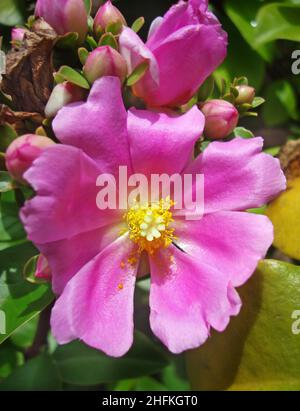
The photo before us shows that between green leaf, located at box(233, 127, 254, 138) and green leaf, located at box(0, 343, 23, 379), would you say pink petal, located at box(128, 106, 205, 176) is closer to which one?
green leaf, located at box(233, 127, 254, 138)

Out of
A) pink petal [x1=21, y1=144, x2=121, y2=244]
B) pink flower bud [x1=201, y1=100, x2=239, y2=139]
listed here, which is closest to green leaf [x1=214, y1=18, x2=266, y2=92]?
pink flower bud [x1=201, y1=100, x2=239, y2=139]

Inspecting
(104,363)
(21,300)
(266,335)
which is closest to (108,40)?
(21,300)

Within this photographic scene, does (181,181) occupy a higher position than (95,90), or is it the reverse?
(95,90)

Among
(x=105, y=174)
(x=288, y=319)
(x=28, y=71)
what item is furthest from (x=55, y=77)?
(x=288, y=319)

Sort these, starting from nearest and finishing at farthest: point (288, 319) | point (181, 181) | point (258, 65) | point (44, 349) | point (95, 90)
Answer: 1. point (95, 90)
2. point (181, 181)
3. point (288, 319)
4. point (44, 349)
5. point (258, 65)

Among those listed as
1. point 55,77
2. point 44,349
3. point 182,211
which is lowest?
point 44,349

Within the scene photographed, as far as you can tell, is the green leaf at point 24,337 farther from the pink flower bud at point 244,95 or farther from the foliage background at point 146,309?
the pink flower bud at point 244,95
